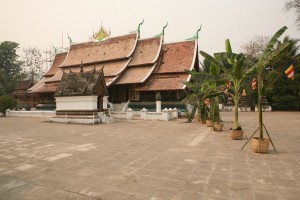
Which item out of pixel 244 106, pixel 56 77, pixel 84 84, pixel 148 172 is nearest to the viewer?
pixel 148 172

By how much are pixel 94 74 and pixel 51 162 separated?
1208 centimetres

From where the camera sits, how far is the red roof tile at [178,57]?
2364cm

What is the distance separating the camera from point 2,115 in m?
26.0

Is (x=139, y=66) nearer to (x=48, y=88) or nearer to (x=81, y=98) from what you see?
(x=81, y=98)

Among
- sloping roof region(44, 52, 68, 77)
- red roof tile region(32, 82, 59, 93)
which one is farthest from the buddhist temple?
red roof tile region(32, 82, 59, 93)

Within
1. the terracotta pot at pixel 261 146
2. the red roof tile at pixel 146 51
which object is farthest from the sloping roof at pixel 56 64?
the terracotta pot at pixel 261 146

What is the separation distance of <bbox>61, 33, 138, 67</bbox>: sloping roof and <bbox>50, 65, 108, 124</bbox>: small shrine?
8907 millimetres

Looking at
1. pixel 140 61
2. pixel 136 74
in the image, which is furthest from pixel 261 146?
pixel 140 61

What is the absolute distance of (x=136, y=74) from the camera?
79.8 ft

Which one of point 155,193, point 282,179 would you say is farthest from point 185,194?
point 282,179

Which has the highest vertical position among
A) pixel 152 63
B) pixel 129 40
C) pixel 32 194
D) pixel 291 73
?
pixel 129 40

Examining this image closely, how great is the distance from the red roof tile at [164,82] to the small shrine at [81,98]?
616 cm

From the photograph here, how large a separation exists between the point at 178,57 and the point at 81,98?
12.6m

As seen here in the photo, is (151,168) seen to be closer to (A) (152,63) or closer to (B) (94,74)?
(B) (94,74)
